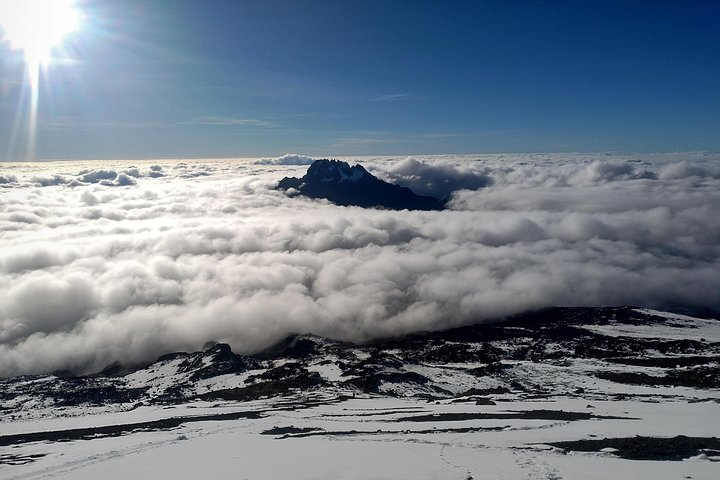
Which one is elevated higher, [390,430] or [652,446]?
[652,446]

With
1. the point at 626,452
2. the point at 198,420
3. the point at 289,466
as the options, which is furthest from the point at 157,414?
the point at 626,452

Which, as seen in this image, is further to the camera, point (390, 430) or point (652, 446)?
point (390, 430)

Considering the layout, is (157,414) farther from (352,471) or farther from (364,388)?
(352,471)

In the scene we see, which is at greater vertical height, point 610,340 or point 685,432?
point 685,432

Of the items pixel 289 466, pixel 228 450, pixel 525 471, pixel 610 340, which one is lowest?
pixel 610 340

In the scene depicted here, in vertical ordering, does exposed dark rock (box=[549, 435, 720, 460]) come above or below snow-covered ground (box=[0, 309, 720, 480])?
Answer: above

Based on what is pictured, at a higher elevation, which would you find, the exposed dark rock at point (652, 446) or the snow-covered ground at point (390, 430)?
the exposed dark rock at point (652, 446)

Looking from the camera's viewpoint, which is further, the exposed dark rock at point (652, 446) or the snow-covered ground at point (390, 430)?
the exposed dark rock at point (652, 446)

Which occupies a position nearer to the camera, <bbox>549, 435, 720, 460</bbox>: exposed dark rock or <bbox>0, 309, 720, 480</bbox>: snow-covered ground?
<bbox>0, 309, 720, 480</bbox>: snow-covered ground

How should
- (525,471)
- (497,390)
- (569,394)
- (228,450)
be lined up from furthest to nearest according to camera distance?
(497,390) < (569,394) < (228,450) < (525,471)

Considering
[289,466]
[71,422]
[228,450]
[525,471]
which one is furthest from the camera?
[71,422]

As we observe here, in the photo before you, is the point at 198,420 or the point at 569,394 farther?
the point at 569,394
